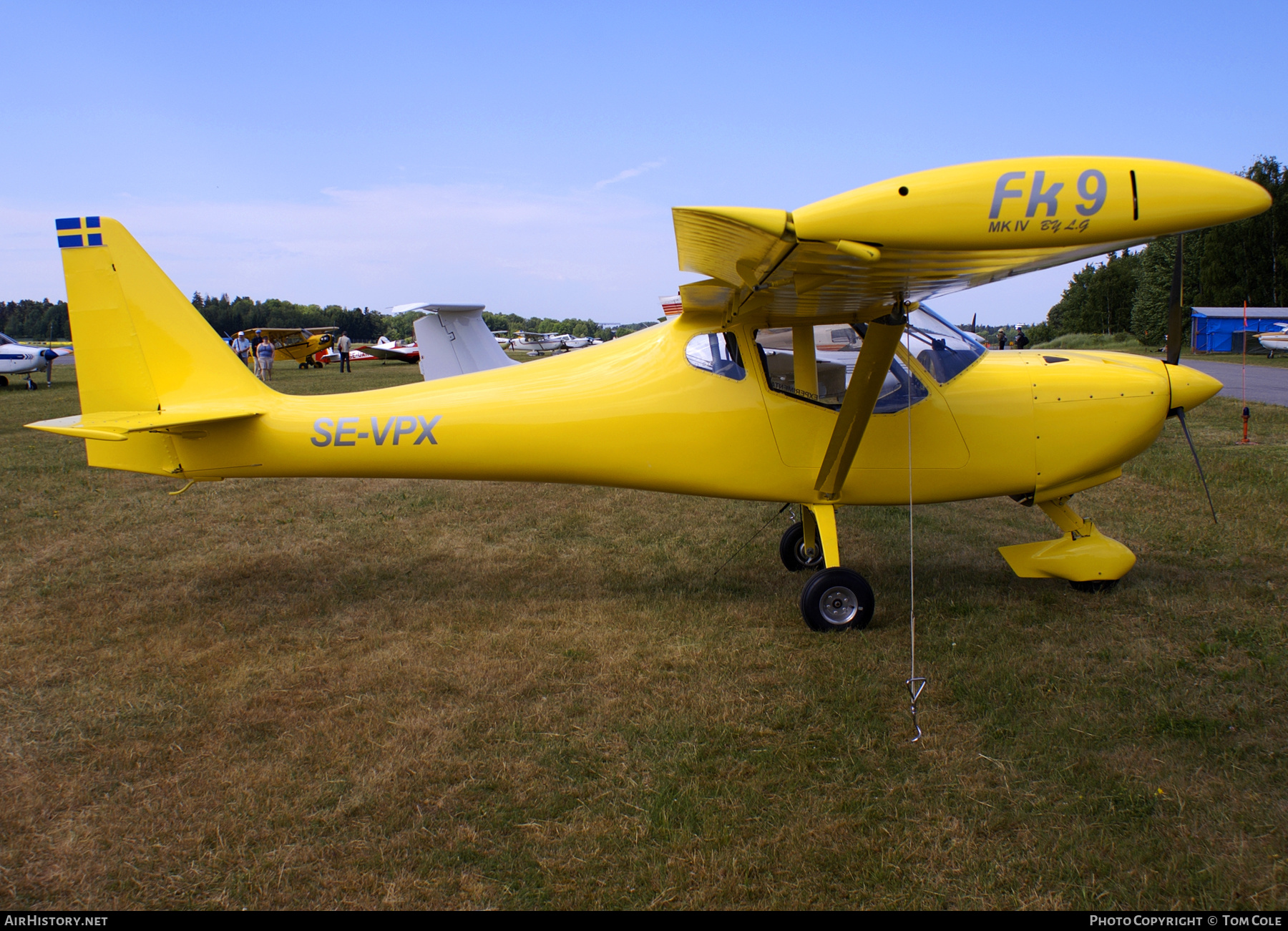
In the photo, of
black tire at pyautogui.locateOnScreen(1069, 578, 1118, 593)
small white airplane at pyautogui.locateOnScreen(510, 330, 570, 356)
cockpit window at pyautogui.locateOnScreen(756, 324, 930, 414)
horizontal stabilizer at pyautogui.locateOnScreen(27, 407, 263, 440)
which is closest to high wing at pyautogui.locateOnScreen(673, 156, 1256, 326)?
cockpit window at pyautogui.locateOnScreen(756, 324, 930, 414)

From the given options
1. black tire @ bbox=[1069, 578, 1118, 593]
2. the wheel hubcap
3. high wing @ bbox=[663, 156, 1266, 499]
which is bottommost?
black tire @ bbox=[1069, 578, 1118, 593]

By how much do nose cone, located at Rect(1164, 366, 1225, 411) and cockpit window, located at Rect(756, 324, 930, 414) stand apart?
1.78 metres

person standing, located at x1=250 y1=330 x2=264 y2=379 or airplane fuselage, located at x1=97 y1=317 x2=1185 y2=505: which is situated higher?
person standing, located at x1=250 y1=330 x2=264 y2=379

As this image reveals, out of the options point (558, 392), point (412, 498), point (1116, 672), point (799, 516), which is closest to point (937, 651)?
point (1116, 672)

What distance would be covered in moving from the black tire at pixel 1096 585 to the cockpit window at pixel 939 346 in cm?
176

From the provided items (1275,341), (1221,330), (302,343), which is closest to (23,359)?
(302,343)

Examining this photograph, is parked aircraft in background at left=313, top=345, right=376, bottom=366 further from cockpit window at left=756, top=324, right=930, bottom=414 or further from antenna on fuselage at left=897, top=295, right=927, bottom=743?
antenna on fuselage at left=897, top=295, right=927, bottom=743

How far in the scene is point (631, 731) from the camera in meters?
3.69

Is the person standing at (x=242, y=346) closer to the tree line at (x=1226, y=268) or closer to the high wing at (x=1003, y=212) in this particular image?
the high wing at (x=1003, y=212)

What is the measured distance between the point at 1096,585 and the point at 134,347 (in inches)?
272

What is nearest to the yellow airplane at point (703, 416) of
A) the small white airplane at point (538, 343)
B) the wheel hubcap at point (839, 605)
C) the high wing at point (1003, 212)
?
the wheel hubcap at point (839, 605)

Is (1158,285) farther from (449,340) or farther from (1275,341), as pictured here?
(449,340)

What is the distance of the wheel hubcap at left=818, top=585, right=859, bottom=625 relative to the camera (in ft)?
16.1

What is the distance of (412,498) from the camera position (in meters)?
9.44
